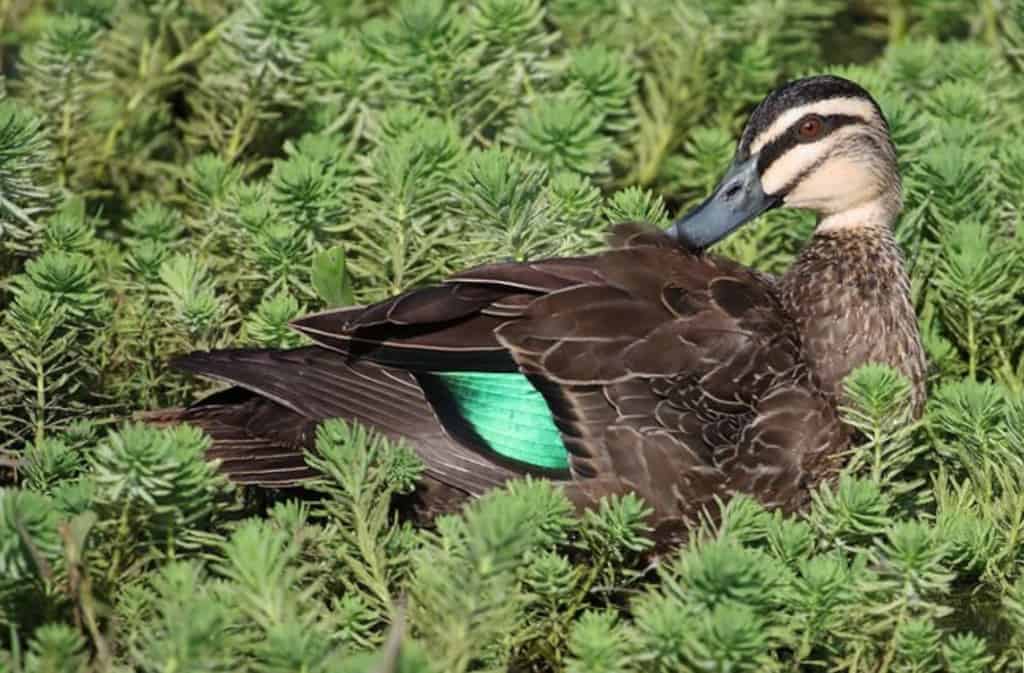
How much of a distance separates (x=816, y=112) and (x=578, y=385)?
1106mm

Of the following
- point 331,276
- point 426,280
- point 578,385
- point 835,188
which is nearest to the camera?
point 578,385

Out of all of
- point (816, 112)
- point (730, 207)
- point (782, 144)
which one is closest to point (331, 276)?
point (730, 207)

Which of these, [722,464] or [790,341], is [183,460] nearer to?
[722,464]

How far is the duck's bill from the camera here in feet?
17.5

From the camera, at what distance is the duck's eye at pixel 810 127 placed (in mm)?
5383

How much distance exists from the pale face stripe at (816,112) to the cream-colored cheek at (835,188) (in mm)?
136

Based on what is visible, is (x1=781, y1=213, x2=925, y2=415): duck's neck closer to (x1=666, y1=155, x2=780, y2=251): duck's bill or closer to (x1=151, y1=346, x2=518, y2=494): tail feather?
(x1=666, y1=155, x2=780, y2=251): duck's bill

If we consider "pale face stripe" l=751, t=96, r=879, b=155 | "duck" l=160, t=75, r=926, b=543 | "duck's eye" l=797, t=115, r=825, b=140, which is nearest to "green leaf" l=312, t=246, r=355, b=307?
"duck" l=160, t=75, r=926, b=543

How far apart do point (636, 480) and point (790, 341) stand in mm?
636

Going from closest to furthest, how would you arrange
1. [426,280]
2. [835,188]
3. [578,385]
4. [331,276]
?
[578,385] → [331,276] → [835,188] → [426,280]

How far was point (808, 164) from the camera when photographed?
5.42 metres

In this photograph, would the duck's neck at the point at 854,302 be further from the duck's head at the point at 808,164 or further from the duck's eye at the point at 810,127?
the duck's eye at the point at 810,127

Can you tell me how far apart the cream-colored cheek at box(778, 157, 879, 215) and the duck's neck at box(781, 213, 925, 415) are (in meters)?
0.04

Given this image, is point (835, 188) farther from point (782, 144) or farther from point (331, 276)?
point (331, 276)
